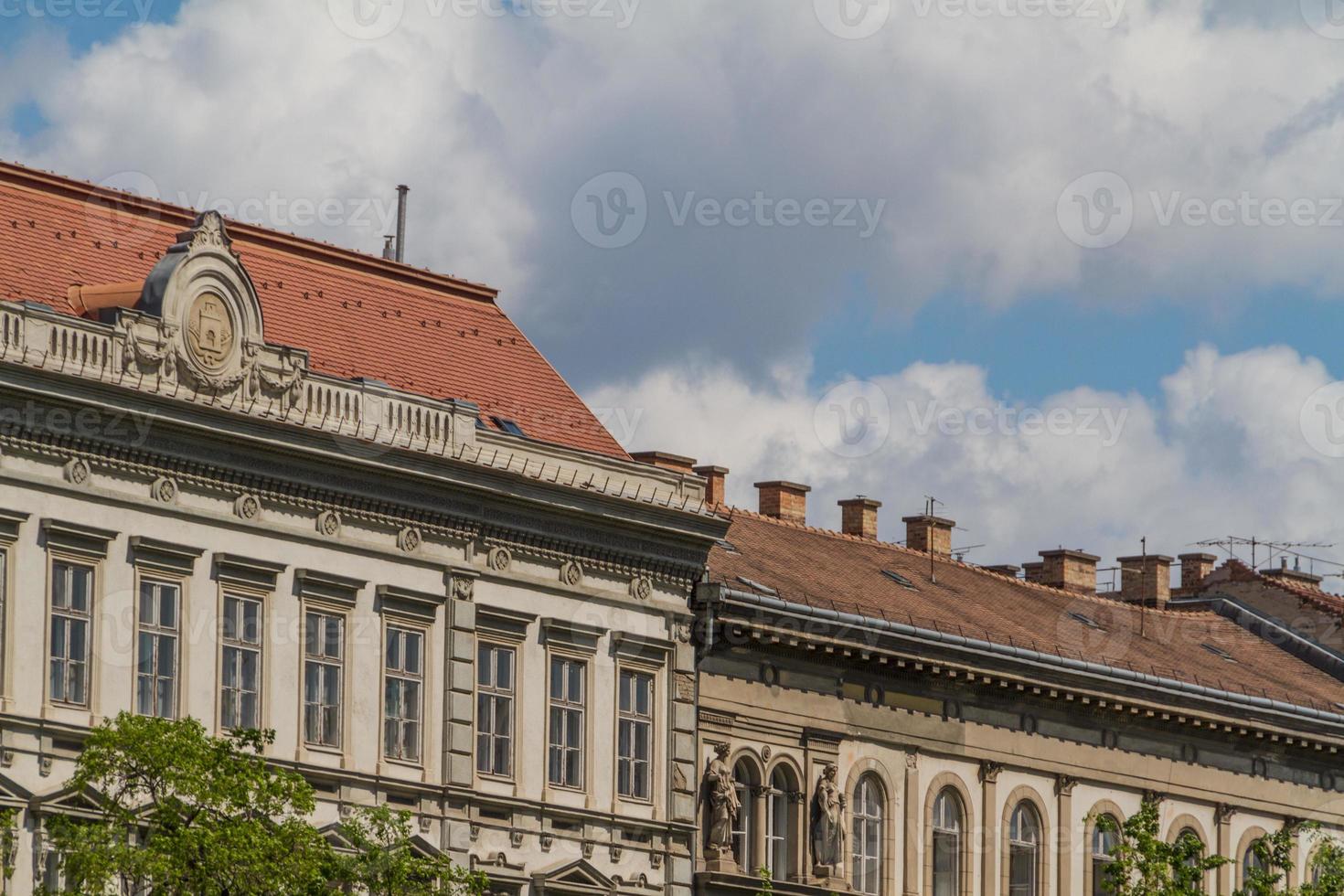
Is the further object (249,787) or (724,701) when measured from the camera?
(724,701)

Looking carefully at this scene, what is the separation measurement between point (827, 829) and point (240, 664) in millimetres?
13807

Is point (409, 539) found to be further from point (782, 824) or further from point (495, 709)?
point (782, 824)

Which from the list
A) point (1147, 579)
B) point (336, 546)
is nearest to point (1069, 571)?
point (1147, 579)

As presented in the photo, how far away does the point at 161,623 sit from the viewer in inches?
2046

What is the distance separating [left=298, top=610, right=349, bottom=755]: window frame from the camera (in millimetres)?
53844

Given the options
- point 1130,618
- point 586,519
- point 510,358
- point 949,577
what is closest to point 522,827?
point 586,519

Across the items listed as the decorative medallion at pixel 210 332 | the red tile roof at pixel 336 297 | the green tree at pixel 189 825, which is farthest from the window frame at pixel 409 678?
the green tree at pixel 189 825

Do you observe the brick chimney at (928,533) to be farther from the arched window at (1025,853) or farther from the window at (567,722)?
the window at (567,722)

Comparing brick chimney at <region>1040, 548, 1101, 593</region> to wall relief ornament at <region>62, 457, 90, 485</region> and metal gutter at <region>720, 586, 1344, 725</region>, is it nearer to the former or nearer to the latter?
metal gutter at <region>720, 586, 1344, 725</region>

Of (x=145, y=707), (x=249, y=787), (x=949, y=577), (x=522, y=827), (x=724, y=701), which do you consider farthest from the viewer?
(x=949, y=577)

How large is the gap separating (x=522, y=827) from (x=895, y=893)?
10.2 m

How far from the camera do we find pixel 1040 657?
6650cm

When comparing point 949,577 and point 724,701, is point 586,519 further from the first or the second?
point 949,577

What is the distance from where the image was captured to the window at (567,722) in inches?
2291
